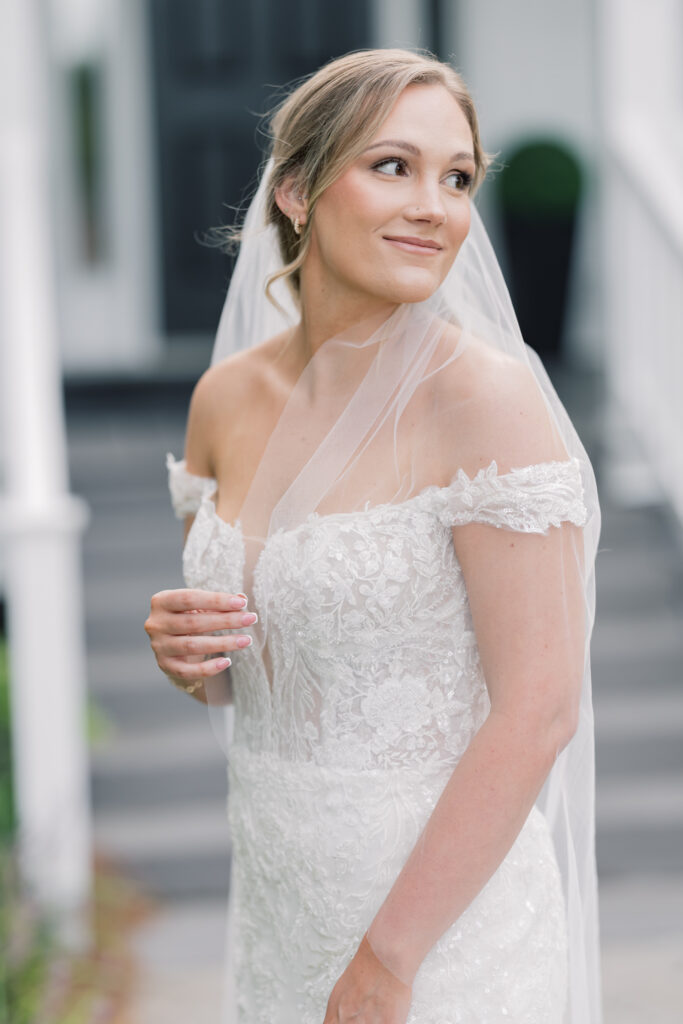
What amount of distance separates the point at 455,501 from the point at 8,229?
3907 millimetres

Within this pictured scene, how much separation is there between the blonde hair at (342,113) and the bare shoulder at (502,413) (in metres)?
0.35

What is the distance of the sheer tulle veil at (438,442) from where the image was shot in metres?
1.83

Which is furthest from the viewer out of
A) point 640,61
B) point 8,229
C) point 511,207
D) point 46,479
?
point 511,207

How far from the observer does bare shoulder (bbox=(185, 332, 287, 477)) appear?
7.34 ft

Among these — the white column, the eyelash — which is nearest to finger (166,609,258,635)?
the eyelash

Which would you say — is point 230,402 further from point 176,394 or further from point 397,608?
point 176,394

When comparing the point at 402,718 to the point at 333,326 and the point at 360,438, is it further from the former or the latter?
the point at 333,326

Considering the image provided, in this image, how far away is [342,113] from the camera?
6.12ft

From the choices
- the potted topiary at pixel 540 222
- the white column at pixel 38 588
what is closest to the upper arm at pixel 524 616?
the white column at pixel 38 588

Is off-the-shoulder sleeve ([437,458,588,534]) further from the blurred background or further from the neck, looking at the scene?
the blurred background

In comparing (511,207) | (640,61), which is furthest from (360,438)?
(511,207)

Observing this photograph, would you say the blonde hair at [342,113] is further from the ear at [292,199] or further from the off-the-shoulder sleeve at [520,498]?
the off-the-shoulder sleeve at [520,498]

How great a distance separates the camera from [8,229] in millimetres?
5242

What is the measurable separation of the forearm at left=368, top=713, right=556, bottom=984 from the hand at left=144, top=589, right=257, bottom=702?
37 cm
